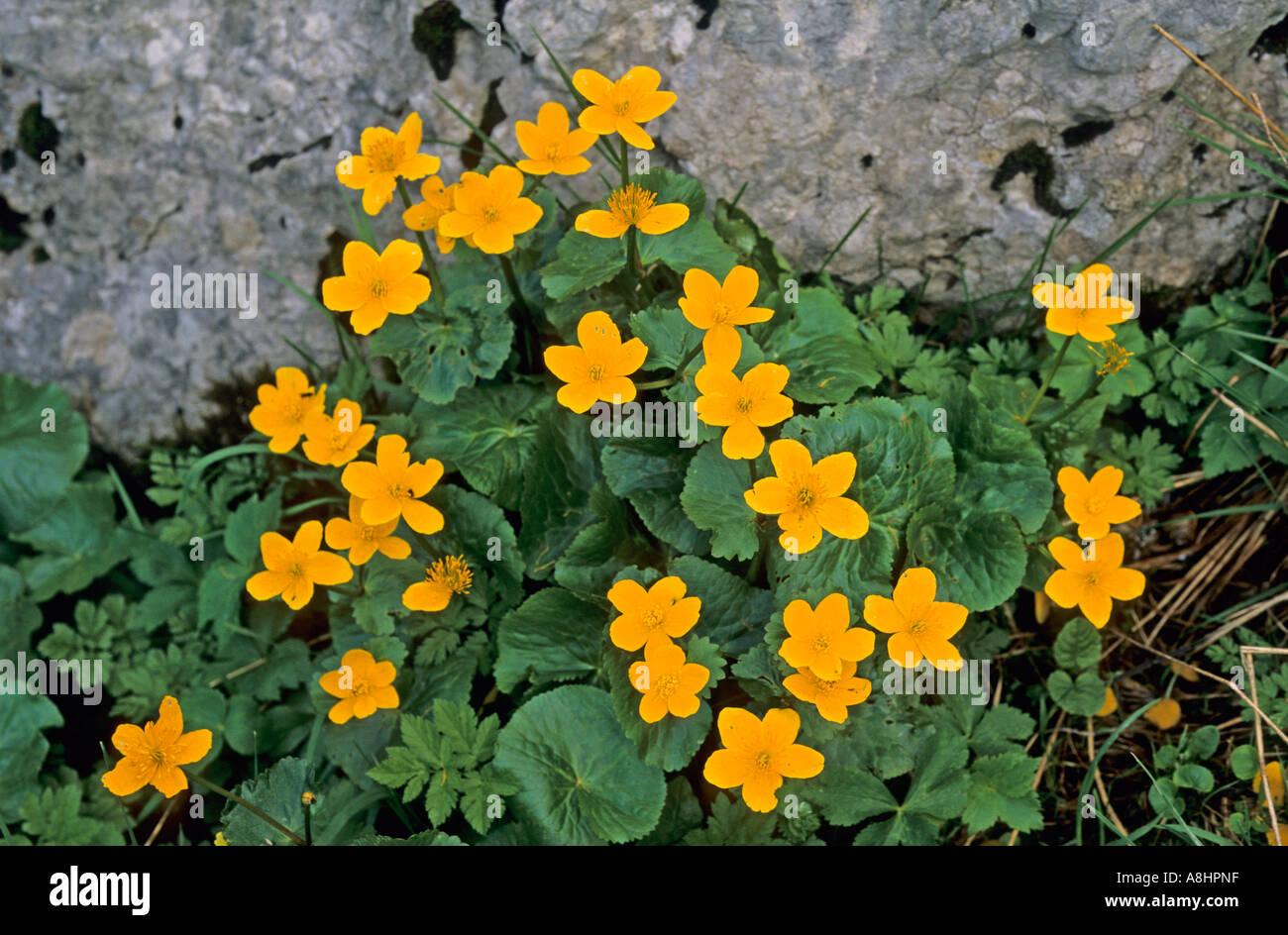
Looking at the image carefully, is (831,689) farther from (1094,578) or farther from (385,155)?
(385,155)

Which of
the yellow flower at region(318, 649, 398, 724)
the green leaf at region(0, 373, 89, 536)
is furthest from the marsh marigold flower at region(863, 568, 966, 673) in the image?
the green leaf at region(0, 373, 89, 536)

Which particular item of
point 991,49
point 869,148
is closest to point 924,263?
point 869,148

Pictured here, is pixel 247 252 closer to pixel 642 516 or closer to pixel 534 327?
pixel 534 327

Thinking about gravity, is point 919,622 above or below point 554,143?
below

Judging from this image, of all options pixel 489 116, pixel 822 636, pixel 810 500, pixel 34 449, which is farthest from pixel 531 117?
pixel 34 449

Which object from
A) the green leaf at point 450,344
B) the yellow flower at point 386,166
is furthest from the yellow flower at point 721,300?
the yellow flower at point 386,166

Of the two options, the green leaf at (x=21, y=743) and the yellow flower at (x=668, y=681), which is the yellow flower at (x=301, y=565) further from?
the green leaf at (x=21, y=743)

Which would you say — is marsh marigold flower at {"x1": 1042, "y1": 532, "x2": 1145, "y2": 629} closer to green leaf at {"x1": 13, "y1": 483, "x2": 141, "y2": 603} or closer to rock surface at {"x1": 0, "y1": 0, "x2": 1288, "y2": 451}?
rock surface at {"x1": 0, "y1": 0, "x2": 1288, "y2": 451}
